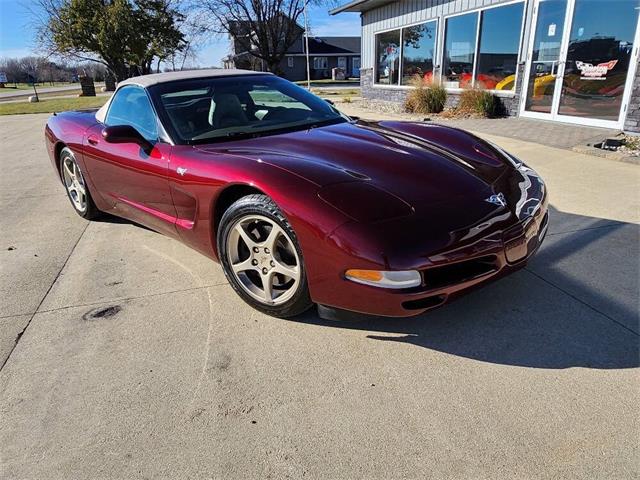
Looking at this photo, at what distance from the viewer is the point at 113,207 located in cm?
378

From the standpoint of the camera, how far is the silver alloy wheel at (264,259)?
2.38 metres

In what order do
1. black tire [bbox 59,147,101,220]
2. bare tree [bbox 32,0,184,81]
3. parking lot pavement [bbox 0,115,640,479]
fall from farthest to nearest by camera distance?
1. bare tree [bbox 32,0,184,81]
2. black tire [bbox 59,147,101,220]
3. parking lot pavement [bbox 0,115,640,479]

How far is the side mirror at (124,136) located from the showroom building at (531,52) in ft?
24.1

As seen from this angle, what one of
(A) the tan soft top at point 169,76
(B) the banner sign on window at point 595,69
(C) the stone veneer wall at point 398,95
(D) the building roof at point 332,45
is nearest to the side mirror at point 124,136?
(A) the tan soft top at point 169,76

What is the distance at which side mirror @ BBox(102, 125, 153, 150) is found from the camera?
117 inches

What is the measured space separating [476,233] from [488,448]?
922mm

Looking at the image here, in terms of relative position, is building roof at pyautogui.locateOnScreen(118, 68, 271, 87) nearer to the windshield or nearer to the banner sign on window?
the windshield

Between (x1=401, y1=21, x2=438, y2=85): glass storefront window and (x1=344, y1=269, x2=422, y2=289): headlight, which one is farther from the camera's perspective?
(x1=401, y1=21, x2=438, y2=85): glass storefront window

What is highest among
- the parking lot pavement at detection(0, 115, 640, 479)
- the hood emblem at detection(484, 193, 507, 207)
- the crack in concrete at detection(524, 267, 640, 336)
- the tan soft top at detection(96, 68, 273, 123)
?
the tan soft top at detection(96, 68, 273, 123)

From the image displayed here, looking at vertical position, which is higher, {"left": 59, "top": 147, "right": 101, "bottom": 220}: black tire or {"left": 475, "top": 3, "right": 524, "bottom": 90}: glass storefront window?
{"left": 475, "top": 3, "right": 524, "bottom": 90}: glass storefront window

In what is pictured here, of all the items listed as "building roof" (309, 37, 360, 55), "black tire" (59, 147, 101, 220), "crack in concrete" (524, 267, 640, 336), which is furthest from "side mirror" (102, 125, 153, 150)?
"building roof" (309, 37, 360, 55)

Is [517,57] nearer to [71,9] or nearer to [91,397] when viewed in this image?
[91,397]

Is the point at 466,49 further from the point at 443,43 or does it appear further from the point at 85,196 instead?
the point at 85,196

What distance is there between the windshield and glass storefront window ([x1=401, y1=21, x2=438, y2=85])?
31.2 feet
